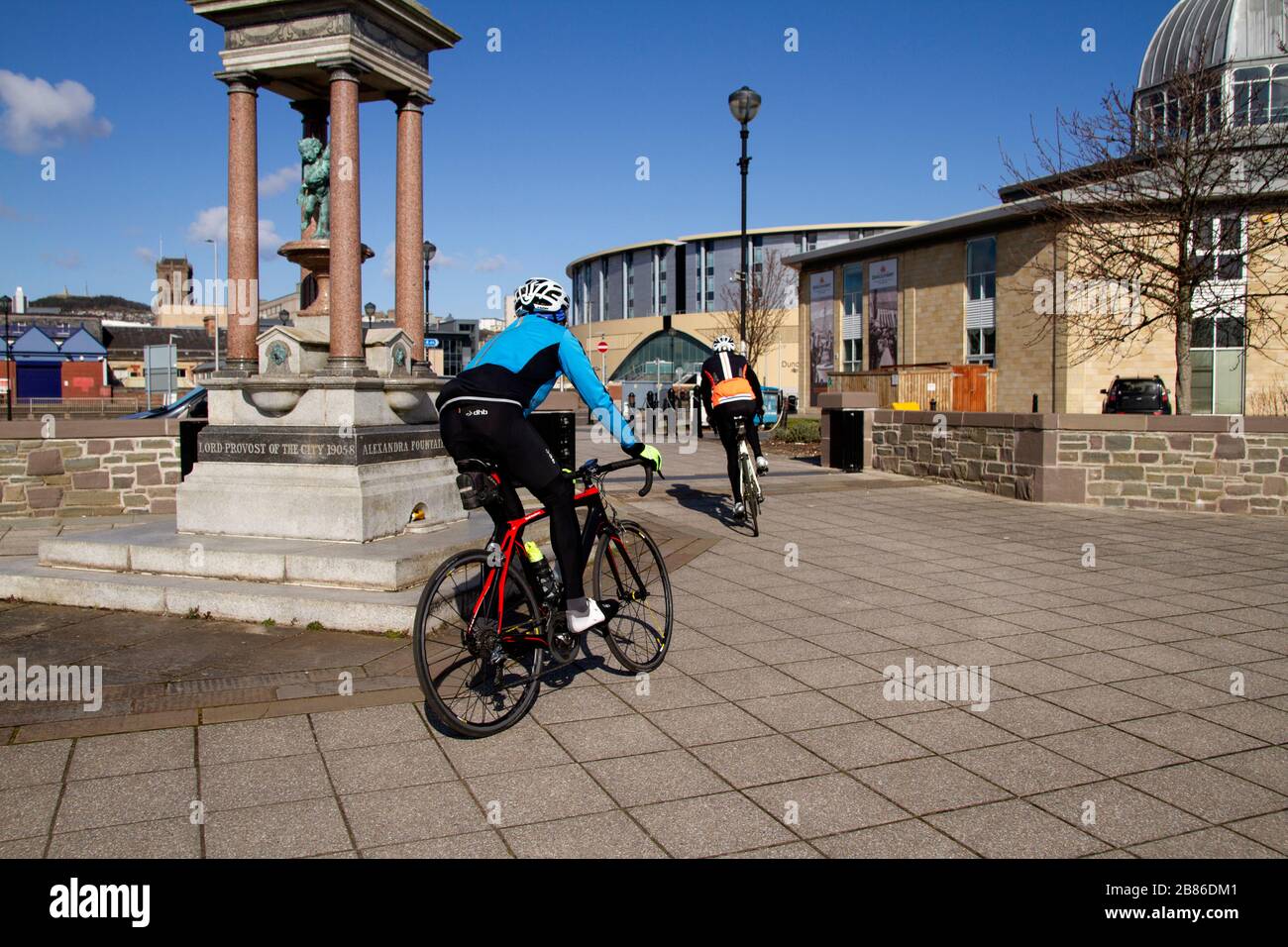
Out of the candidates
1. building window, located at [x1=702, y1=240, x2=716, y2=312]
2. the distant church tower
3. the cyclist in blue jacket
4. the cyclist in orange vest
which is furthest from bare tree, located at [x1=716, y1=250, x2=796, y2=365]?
the distant church tower

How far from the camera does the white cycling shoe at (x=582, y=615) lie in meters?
4.91

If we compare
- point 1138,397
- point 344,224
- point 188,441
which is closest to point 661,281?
point 1138,397

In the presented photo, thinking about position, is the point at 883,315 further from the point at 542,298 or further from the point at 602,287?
the point at 602,287

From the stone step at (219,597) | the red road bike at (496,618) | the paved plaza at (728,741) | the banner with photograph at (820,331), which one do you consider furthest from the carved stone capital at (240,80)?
the banner with photograph at (820,331)

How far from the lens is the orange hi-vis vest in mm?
10320

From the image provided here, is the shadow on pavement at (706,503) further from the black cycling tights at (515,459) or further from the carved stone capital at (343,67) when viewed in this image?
the black cycling tights at (515,459)

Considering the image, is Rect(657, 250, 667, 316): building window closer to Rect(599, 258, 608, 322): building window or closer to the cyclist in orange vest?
Rect(599, 258, 608, 322): building window

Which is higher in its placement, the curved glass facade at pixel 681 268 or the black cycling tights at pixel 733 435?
the curved glass facade at pixel 681 268

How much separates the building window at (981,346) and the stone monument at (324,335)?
3209 centimetres

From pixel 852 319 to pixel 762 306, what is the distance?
798cm

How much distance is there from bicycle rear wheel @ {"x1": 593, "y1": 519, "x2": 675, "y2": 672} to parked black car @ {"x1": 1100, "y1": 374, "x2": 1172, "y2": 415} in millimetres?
24293

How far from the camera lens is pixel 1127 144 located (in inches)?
670

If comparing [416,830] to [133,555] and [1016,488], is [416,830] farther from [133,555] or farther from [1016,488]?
[1016,488]

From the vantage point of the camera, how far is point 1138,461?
1290 cm
